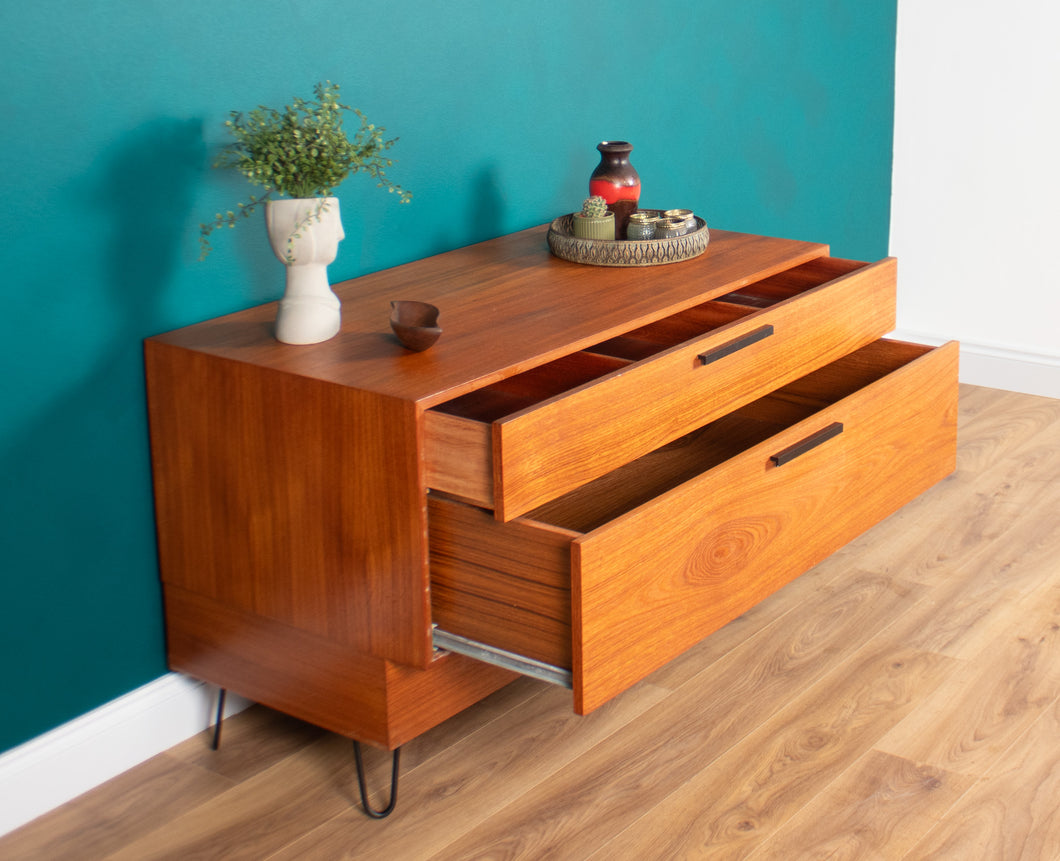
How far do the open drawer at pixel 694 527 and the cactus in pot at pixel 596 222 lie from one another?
1.28ft

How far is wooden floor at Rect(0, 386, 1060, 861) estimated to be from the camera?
168cm

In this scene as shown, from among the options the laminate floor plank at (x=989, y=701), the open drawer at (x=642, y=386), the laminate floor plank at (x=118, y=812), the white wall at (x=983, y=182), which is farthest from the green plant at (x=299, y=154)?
the white wall at (x=983, y=182)

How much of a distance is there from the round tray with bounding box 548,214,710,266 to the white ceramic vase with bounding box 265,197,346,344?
519mm

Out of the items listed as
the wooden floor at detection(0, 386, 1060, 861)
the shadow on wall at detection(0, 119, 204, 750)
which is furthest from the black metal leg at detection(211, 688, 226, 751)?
the shadow on wall at detection(0, 119, 204, 750)

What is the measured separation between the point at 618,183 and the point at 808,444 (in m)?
0.61

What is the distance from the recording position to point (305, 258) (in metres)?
1.70

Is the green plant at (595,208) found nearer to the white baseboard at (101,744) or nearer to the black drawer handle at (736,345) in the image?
the black drawer handle at (736,345)

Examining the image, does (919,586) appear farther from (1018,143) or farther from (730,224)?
(1018,143)

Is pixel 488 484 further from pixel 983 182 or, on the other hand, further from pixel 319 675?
pixel 983 182

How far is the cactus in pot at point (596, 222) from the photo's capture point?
2.12 m

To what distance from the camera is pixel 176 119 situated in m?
1.78

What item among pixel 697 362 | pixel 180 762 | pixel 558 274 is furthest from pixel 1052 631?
pixel 180 762

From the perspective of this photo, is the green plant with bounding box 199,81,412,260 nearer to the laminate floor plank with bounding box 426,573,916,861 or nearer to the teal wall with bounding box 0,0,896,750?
the teal wall with bounding box 0,0,896,750

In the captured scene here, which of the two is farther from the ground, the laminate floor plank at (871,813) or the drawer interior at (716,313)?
the drawer interior at (716,313)
